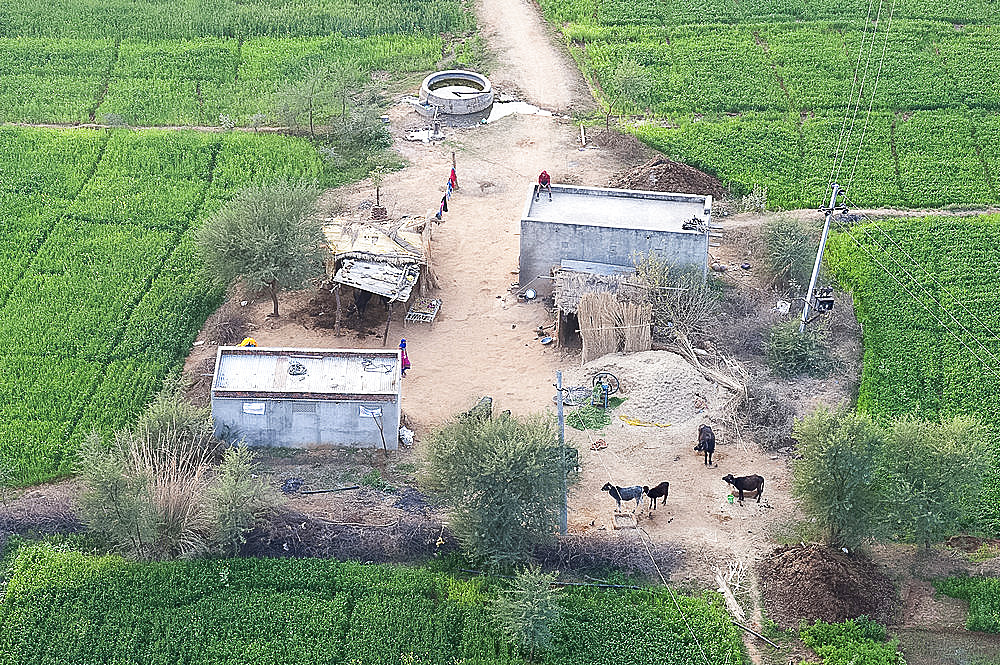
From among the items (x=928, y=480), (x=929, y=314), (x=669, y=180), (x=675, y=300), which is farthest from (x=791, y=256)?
(x=928, y=480)

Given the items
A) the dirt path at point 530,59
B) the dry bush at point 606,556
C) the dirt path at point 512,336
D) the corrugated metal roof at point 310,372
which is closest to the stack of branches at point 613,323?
the dirt path at point 512,336

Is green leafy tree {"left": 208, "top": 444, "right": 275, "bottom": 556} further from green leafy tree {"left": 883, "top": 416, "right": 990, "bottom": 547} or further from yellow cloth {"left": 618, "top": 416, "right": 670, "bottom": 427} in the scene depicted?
green leafy tree {"left": 883, "top": 416, "right": 990, "bottom": 547}

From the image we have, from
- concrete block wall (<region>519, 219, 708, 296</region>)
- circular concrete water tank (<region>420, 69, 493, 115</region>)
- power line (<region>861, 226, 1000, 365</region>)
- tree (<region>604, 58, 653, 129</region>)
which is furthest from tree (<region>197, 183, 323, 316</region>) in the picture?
power line (<region>861, 226, 1000, 365</region>)

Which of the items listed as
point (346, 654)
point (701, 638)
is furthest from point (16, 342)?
point (701, 638)

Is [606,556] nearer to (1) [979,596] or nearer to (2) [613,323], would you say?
(2) [613,323]

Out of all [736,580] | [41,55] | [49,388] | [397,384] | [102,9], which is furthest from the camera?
[102,9]

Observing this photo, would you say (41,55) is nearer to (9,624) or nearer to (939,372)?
(9,624)
